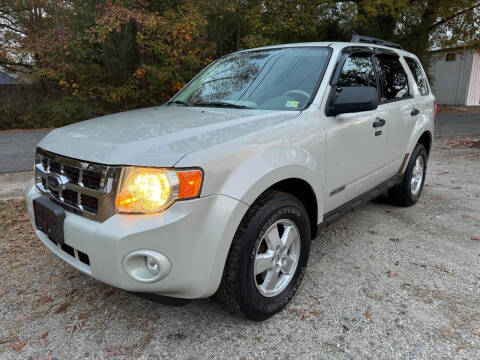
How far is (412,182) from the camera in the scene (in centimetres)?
454

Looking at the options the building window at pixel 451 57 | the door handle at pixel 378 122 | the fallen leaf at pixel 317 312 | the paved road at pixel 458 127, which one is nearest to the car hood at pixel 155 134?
the door handle at pixel 378 122

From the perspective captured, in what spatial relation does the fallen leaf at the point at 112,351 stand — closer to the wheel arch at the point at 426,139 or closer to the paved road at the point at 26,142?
the wheel arch at the point at 426,139

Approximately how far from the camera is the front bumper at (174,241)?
71.7 inches

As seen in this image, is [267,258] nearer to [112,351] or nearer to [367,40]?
[112,351]

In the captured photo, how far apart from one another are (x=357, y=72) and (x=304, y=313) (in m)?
2.08

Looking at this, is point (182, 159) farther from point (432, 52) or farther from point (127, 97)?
point (432, 52)

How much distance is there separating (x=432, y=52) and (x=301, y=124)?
19.7 m

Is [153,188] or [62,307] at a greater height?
[153,188]

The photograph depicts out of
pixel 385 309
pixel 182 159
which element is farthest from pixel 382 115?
pixel 182 159

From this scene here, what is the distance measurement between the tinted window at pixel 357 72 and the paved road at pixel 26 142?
5.77m


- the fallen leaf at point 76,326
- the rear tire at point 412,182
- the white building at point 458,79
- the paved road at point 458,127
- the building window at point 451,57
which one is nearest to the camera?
the fallen leaf at point 76,326

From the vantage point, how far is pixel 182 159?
1.86 meters

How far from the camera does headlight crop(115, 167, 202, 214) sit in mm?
1850

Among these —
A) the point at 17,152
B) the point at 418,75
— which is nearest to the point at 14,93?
the point at 17,152
